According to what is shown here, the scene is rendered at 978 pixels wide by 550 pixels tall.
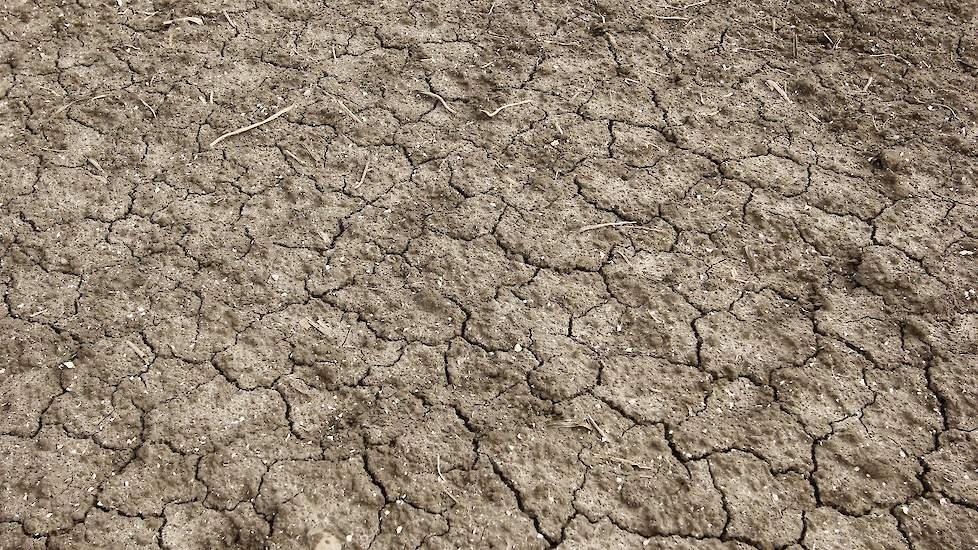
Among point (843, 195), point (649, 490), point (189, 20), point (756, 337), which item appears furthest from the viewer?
point (189, 20)

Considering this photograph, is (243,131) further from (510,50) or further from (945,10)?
(945,10)

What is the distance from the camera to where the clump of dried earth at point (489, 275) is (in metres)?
2.58

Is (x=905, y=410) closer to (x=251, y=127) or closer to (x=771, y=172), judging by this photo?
(x=771, y=172)

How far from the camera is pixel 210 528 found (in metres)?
2.52

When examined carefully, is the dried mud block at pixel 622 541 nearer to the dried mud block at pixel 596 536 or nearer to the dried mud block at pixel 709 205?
the dried mud block at pixel 596 536

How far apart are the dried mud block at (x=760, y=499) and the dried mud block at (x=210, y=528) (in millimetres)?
1435

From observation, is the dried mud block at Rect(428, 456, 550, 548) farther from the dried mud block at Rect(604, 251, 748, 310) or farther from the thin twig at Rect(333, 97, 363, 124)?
the thin twig at Rect(333, 97, 363, 124)

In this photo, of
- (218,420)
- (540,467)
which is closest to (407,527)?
(540,467)

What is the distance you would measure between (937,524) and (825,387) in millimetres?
529

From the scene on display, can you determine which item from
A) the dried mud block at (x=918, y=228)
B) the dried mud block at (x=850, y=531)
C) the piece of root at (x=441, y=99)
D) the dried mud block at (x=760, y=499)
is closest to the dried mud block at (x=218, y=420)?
the dried mud block at (x=760, y=499)

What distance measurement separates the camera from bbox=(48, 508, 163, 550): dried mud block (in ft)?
8.14

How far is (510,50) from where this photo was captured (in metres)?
3.92

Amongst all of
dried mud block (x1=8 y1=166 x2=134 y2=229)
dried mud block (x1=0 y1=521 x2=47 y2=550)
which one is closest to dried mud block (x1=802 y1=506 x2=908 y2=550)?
dried mud block (x1=0 y1=521 x2=47 y2=550)

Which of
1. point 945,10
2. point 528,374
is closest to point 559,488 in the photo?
point 528,374
